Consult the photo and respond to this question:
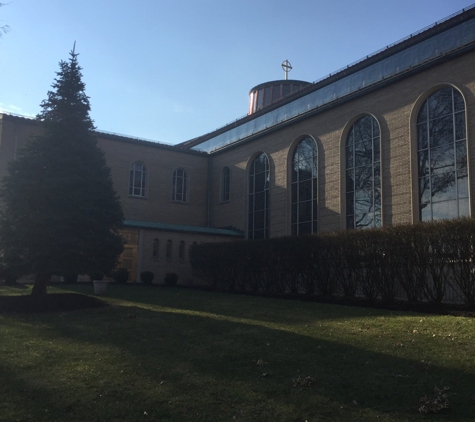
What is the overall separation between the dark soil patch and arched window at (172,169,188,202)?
21.1 meters

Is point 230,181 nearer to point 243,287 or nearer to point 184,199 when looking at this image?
point 184,199

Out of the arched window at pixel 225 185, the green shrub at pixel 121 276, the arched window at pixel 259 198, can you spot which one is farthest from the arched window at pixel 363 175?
the arched window at pixel 225 185

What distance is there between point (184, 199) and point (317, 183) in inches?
505

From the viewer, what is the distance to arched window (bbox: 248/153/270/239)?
3234cm

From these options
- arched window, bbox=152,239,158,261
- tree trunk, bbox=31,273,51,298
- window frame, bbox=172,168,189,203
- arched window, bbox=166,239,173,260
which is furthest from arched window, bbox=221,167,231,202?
tree trunk, bbox=31,273,51,298

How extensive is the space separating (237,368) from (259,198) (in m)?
25.6

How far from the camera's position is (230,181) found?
36.1 meters

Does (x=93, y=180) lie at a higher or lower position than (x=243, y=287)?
higher

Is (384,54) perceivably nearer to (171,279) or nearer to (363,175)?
(363,175)

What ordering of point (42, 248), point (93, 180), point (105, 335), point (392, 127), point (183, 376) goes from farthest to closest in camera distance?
point (392, 127) → point (93, 180) → point (42, 248) → point (105, 335) → point (183, 376)

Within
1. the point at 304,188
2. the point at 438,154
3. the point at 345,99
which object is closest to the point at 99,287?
the point at 304,188

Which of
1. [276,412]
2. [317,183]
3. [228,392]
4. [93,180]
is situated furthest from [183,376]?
[317,183]

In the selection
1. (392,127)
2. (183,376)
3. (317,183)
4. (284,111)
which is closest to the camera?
(183,376)

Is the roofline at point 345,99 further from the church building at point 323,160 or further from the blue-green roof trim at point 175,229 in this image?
the blue-green roof trim at point 175,229
